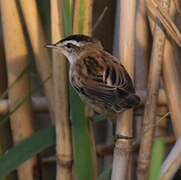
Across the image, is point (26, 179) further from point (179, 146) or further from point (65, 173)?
point (179, 146)

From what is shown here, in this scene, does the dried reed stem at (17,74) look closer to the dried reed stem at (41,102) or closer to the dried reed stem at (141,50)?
the dried reed stem at (41,102)

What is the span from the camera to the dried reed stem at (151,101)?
5.07 ft

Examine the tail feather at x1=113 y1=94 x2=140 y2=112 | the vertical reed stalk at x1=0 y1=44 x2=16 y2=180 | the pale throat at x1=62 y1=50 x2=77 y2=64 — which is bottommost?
the vertical reed stalk at x1=0 y1=44 x2=16 y2=180

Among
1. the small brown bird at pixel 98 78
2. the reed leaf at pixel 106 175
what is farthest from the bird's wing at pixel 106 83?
the reed leaf at pixel 106 175

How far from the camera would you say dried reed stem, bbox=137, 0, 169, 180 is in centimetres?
155

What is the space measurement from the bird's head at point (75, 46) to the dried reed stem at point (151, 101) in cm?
29

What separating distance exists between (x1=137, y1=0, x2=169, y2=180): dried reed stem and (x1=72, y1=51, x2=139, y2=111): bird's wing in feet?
0.31

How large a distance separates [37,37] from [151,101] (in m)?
0.72

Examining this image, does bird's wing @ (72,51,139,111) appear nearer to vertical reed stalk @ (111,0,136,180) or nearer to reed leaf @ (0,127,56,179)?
vertical reed stalk @ (111,0,136,180)

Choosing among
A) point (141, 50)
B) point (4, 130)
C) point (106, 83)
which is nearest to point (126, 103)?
point (106, 83)

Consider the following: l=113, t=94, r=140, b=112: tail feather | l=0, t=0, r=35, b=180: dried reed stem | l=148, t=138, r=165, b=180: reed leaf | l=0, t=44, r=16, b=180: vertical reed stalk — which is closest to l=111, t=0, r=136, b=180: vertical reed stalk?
l=113, t=94, r=140, b=112: tail feather

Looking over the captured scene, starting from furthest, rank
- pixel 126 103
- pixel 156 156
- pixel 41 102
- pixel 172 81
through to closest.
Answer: pixel 41 102
pixel 172 81
pixel 126 103
pixel 156 156

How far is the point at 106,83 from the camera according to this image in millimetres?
1577

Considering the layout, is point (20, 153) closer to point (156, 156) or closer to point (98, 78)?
point (98, 78)
